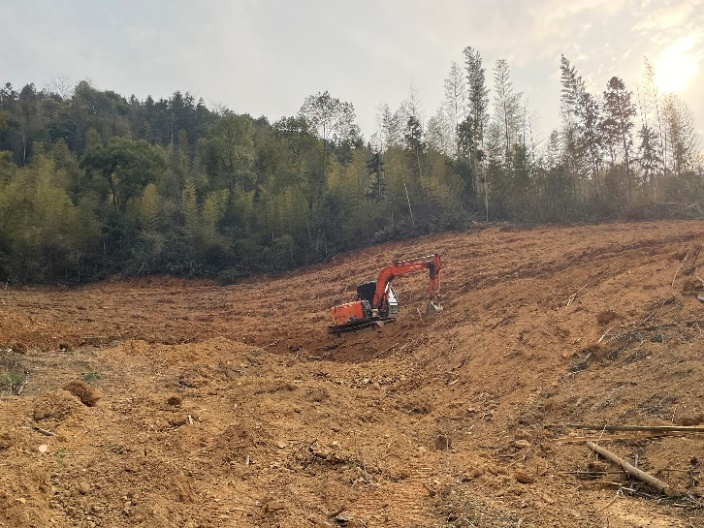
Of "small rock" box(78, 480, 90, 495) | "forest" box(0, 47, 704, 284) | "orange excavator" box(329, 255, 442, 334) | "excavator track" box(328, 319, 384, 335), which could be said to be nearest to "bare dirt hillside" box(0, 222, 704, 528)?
"small rock" box(78, 480, 90, 495)

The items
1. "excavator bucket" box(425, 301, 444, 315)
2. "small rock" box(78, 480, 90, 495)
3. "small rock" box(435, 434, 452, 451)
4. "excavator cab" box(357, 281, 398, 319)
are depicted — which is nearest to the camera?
"small rock" box(78, 480, 90, 495)

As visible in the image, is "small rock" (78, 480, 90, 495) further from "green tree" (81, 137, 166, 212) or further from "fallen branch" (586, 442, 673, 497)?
"green tree" (81, 137, 166, 212)

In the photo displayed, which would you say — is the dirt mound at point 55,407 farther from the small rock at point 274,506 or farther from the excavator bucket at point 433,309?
the excavator bucket at point 433,309

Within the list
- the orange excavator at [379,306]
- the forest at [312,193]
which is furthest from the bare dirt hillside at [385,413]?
the forest at [312,193]

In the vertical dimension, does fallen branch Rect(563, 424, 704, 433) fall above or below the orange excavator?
below

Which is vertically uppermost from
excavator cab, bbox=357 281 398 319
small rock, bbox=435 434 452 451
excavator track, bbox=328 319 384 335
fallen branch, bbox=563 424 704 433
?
excavator cab, bbox=357 281 398 319

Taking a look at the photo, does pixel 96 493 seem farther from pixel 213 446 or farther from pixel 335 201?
pixel 335 201

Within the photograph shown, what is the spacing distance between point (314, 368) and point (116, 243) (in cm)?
2244

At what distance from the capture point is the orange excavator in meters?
13.5

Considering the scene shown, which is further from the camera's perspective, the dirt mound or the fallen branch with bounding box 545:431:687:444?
the dirt mound

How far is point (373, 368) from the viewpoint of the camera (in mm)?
10828

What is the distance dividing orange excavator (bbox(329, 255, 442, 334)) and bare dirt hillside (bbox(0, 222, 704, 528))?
0.33 metres

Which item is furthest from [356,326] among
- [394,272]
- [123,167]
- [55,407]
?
[123,167]

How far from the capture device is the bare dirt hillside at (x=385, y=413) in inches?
175
